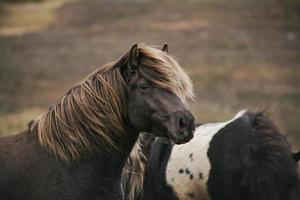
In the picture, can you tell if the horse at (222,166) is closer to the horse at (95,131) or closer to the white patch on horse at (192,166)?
the white patch on horse at (192,166)

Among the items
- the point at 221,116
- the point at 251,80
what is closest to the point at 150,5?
the point at 251,80

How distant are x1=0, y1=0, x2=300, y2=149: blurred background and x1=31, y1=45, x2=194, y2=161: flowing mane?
9.06 m

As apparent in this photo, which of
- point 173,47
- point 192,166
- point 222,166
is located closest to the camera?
point 222,166

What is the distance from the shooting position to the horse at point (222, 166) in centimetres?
616

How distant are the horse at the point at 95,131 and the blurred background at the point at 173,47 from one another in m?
9.05

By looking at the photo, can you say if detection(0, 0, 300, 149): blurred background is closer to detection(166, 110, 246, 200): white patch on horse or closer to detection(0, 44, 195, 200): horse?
detection(166, 110, 246, 200): white patch on horse

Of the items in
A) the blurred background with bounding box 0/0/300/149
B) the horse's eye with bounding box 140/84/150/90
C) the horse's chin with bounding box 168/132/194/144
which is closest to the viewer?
the horse's chin with bounding box 168/132/194/144

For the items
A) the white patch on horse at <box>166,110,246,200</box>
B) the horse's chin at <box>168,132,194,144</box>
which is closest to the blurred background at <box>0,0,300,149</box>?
the white patch on horse at <box>166,110,246,200</box>

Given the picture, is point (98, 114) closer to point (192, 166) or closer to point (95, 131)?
point (95, 131)

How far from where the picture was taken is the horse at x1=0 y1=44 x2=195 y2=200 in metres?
5.50

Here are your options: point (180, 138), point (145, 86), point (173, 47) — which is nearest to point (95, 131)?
point (145, 86)

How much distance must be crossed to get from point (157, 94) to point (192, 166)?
1531mm

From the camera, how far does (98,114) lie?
221 inches

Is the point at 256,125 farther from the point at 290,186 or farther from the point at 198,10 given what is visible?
the point at 198,10
